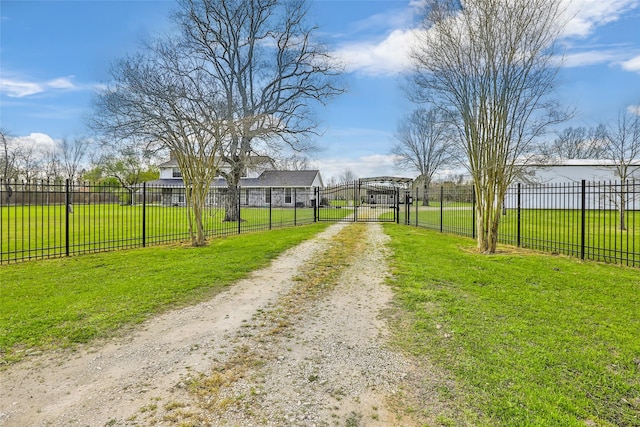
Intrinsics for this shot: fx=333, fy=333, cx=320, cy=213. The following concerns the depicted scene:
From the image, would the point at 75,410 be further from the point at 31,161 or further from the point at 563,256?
the point at 31,161

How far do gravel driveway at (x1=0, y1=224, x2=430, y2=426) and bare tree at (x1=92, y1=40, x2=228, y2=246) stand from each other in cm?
584

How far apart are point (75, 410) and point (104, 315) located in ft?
6.47

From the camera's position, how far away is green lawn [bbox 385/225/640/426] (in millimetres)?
2330

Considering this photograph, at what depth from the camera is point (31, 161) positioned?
4200 cm

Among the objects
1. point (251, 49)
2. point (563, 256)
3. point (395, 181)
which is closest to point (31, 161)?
point (251, 49)

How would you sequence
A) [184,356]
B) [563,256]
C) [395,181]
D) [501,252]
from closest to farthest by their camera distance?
[184,356] < [563,256] < [501,252] < [395,181]

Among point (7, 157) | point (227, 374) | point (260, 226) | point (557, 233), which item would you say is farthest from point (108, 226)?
point (7, 157)

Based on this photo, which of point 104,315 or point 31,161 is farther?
point 31,161

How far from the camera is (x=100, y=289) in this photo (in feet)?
16.8

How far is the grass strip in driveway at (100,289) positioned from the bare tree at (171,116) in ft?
6.76

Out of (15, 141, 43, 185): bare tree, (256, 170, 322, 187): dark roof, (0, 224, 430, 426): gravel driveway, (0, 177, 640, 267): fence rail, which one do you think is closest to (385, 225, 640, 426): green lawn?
(0, 224, 430, 426): gravel driveway

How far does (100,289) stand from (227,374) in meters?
3.50

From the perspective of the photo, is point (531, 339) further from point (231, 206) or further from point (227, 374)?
point (231, 206)

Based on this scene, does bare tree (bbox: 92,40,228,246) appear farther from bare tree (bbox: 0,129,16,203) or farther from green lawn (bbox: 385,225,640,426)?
bare tree (bbox: 0,129,16,203)
